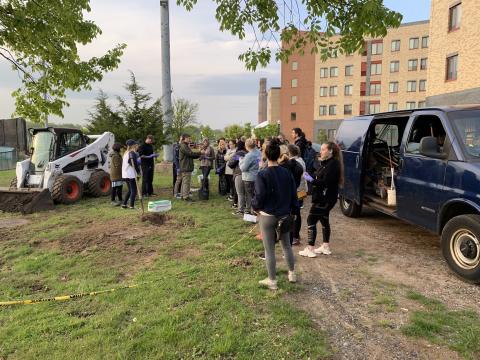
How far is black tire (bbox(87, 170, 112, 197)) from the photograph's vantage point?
1123cm

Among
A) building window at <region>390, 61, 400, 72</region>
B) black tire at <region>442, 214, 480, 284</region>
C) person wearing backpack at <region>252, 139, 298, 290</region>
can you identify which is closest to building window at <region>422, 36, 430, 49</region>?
building window at <region>390, 61, 400, 72</region>

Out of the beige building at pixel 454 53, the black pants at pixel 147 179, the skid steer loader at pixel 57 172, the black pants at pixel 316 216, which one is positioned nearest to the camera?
the black pants at pixel 316 216

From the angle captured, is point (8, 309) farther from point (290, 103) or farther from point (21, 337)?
point (290, 103)

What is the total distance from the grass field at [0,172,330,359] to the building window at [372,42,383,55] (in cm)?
5274

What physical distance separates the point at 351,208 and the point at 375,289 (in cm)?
390

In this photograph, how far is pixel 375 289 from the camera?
176 inches

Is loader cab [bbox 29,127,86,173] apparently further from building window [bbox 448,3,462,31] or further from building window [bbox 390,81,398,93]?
building window [bbox 390,81,398,93]

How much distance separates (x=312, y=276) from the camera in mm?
4863

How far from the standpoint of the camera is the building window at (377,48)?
52500 millimetres

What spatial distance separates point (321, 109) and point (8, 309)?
56.9m

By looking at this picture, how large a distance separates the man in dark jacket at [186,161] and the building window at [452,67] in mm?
17105

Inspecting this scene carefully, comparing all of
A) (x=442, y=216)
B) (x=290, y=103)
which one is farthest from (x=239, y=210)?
(x=290, y=103)

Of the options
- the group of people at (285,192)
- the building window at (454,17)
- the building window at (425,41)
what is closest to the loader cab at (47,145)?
the group of people at (285,192)

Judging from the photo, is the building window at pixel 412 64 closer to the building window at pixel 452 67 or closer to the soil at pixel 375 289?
the building window at pixel 452 67
